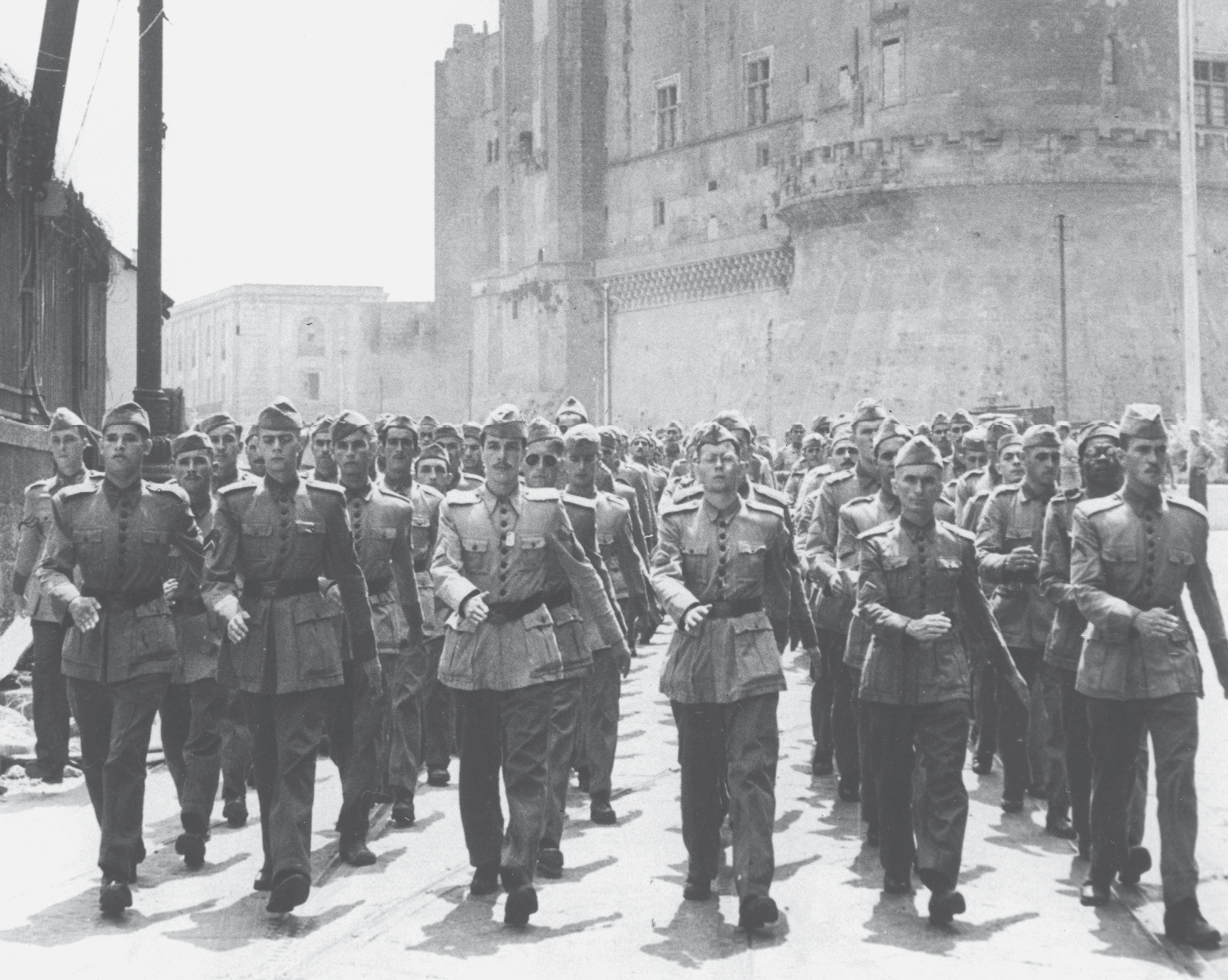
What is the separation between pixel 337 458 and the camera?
855cm

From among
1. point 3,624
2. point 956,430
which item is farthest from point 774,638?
point 956,430

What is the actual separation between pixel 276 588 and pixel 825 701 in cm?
402

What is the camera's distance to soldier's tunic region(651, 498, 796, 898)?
6.89 meters

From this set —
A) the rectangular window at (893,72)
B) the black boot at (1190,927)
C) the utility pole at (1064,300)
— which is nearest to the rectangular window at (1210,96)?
the utility pole at (1064,300)

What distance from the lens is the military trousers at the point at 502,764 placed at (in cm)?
699

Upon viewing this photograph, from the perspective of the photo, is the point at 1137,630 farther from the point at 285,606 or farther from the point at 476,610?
the point at 285,606

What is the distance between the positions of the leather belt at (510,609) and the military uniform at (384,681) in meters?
0.56

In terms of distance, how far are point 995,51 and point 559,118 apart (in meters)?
17.6

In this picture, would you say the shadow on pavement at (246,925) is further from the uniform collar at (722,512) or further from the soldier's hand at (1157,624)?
the soldier's hand at (1157,624)

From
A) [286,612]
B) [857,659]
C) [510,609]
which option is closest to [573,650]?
[510,609]

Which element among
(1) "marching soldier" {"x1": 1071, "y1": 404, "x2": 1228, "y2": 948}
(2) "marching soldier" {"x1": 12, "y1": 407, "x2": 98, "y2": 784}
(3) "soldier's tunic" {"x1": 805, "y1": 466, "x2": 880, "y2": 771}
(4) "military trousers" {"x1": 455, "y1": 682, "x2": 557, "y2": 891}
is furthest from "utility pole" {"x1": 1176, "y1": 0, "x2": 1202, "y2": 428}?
(4) "military trousers" {"x1": 455, "y1": 682, "x2": 557, "y2": 891}

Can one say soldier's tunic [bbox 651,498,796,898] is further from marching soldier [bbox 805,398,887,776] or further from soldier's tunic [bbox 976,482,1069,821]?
marching soldier [bbox 805,398,887,776]

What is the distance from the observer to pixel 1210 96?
4394 cm

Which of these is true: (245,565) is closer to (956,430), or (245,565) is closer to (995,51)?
(956,430)
